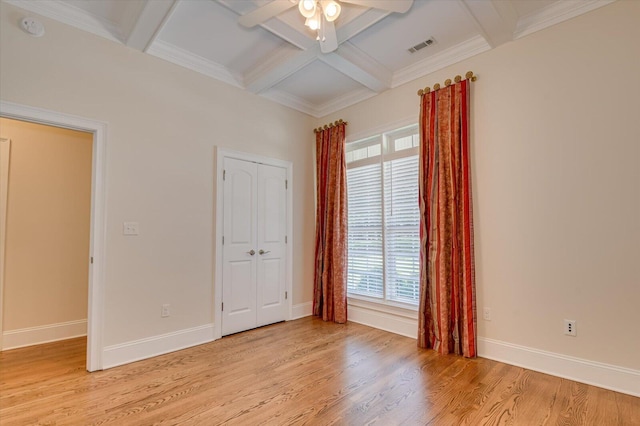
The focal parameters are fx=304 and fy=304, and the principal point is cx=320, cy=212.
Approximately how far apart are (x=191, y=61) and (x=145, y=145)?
1.06m

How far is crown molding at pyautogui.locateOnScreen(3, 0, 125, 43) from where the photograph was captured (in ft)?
8.06

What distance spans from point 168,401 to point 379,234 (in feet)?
8.97

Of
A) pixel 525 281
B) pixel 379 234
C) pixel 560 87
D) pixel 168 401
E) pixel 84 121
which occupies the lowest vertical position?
pixel 168 401

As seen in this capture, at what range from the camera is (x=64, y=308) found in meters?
3.55

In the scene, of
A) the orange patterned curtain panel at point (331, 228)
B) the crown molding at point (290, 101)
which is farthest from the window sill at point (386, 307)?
the crown molding at point (290, 101)

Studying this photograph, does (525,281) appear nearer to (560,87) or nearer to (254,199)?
(560,87)

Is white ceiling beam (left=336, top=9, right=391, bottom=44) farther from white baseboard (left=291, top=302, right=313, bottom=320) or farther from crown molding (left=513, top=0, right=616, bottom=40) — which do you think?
white baseboard (left=291, top=302, right=313, bottom=320)

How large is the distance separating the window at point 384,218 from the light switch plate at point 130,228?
2563 mm

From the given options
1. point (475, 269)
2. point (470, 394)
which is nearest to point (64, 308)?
point (470, 394)

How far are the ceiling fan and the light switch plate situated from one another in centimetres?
206

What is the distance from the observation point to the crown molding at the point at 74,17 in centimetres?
246

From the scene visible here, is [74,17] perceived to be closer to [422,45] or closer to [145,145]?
[145,145]

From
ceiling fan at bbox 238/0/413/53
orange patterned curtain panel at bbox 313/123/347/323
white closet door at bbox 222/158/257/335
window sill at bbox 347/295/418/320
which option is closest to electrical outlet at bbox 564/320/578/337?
window sill at bbox 347/295/418/320

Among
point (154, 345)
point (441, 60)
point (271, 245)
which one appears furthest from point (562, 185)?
point (154, 345)
